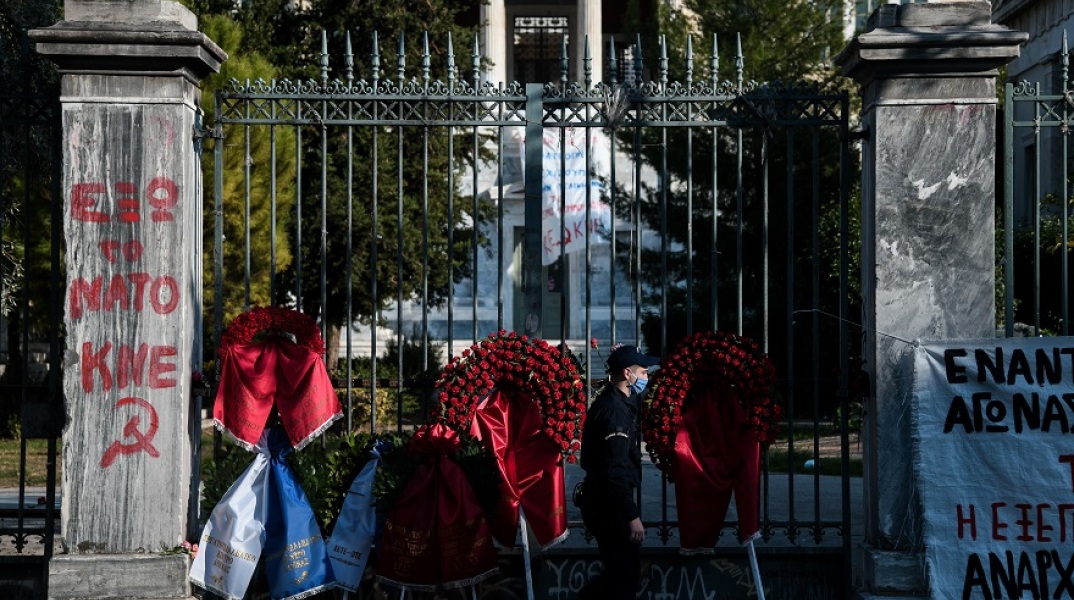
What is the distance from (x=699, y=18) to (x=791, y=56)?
6.86 ft

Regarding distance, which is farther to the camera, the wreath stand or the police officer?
the wreath stand

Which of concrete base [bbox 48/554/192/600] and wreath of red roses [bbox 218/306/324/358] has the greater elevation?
wreath of red roses [bbox 218/306/324/358]

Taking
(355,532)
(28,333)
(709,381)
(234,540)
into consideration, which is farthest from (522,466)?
(28,333)

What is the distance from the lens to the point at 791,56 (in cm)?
2442

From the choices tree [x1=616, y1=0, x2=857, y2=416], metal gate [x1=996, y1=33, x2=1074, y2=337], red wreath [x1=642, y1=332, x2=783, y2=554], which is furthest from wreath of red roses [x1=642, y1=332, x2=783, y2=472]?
tree [x1=616, y1=0, x2=857, y2=416]

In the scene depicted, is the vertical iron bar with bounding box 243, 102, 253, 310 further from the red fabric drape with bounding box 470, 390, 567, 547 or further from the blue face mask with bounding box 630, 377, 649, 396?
the blue face mask with bounding box 630, 377, 649, 396

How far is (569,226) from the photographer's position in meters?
14.6

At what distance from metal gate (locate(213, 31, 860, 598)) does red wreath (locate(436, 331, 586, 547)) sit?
0.23m

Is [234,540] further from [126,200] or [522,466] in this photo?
[126,200]

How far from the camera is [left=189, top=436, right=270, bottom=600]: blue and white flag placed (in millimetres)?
8031

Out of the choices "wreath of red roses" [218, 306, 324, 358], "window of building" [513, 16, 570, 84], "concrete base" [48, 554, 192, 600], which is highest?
"window of building" [513, 16, 570, 84]

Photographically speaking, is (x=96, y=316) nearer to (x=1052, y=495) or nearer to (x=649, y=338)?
(x=1052, y=495)

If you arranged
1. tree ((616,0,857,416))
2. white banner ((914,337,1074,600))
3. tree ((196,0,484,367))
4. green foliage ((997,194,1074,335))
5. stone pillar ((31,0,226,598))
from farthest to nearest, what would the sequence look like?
tree ((196,0,484,367))
tree ((616,0,857,416))
green foliage ((997,194,1074,335))
stone pillar ((31,0,226,598))
white banner ((914,337,1074,600))

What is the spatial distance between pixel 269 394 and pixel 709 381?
270 cm
